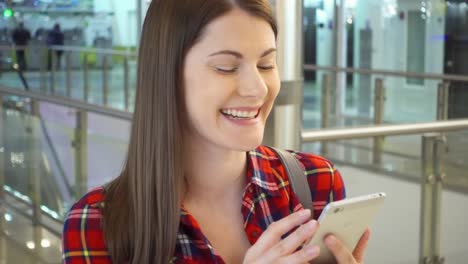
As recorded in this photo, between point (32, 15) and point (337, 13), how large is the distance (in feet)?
16.3

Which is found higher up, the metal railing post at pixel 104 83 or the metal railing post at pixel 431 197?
the metal railing post at pixel 104 83

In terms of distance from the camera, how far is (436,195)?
3.61 metres

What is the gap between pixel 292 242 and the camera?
42.7 inches

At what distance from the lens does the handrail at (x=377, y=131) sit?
251 cm

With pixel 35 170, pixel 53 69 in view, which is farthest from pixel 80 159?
pixel 53 69

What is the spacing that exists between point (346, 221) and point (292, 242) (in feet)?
0.30

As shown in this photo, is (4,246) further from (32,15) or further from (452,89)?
(452,89)

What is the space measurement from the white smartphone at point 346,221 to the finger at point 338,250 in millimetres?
10

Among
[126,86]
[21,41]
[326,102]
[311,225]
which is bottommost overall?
[326,102]

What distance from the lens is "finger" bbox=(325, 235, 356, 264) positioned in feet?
3.65

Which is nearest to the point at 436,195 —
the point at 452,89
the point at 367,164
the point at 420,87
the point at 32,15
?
the point at 367,164

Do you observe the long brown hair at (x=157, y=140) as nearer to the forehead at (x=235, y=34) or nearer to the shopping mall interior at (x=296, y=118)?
the forehead at (x=235, y=34)

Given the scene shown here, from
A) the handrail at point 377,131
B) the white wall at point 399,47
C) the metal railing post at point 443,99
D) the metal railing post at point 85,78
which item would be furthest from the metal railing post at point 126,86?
the handrail at point 377,131

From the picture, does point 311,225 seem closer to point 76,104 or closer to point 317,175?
point 317,175
